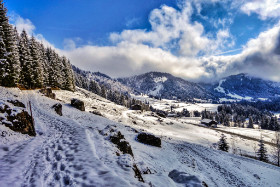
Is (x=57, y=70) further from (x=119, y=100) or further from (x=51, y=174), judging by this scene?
(x=119, y=100)

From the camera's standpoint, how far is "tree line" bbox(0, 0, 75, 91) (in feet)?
86.9

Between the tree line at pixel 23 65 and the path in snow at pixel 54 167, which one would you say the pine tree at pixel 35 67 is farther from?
the path in snow at pixel 54 167

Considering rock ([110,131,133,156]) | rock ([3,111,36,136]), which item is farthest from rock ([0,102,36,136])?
rock ([110,131,133,156])

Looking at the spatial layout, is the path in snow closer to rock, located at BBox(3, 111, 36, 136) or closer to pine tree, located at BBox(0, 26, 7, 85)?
rock, located at BBox(3, 111, 36, 136)

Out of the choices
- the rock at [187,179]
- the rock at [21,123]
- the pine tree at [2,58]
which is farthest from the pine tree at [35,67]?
the rock at [187,179]

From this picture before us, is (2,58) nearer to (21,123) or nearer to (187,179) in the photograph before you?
(21,123)

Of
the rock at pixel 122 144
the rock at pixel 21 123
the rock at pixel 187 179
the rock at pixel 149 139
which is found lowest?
the rock at pixel 149 139

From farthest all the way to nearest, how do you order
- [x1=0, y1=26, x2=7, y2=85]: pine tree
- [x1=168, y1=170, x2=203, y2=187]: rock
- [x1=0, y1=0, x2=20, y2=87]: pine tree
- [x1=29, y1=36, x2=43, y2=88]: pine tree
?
[x1=29, y1=36, x2=43, y2=88]: pine tree
[x1=0, y1=0, x2=20, y2=87]: pine tree
[x1=0, y1=26, x2=7, y2=85]: pine tree
[x1=168, y1=170, x2=203, y2=187]: rock

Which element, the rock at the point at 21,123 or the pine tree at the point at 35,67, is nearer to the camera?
the rock at the point at 21,123

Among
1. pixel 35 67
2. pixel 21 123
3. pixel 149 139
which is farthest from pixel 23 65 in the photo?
pixel 149 139

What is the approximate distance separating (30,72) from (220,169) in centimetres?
4735

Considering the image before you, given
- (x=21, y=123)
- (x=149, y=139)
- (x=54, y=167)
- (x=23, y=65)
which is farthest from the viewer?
(x=23, y=65)

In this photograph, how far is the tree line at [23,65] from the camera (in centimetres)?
2650

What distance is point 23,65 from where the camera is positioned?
3522cm
